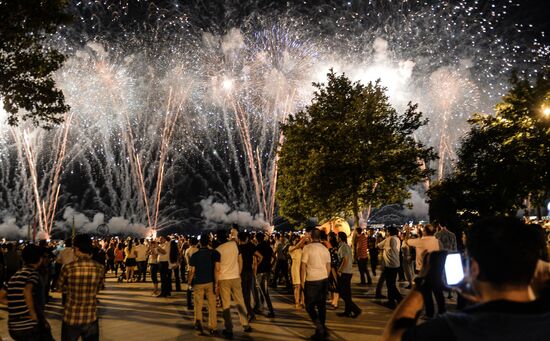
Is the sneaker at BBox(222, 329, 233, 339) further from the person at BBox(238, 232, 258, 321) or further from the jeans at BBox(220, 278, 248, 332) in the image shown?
the person at BBox(238, 232, 258, 321)

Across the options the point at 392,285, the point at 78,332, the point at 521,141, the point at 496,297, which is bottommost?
the point at 78,332

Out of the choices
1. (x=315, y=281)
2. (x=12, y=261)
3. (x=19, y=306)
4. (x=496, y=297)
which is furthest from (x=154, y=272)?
(x=496, y=297)

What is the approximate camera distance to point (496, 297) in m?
2.07

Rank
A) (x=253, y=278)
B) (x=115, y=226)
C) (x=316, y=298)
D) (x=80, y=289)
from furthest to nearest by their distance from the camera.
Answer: (x=115, y=226) → (x=253, y=278) → (x=316, y=298) → (x=80, y=289)

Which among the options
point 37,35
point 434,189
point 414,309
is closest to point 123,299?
point 37,35

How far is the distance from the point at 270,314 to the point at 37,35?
31.4ft

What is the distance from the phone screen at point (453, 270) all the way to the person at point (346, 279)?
282 inches

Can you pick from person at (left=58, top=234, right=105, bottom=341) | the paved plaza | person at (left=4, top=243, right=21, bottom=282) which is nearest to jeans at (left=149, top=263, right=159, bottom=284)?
the paved plaza

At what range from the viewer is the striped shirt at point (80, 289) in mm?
5602

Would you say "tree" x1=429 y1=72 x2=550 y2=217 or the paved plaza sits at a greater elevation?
"tree" x1=429 y1=72 x2=550 y2=217

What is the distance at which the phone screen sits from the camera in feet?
9.98

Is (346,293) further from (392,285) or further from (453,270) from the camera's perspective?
(453,270)

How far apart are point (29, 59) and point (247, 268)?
8326mm

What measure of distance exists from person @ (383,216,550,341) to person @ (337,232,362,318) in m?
9.00
